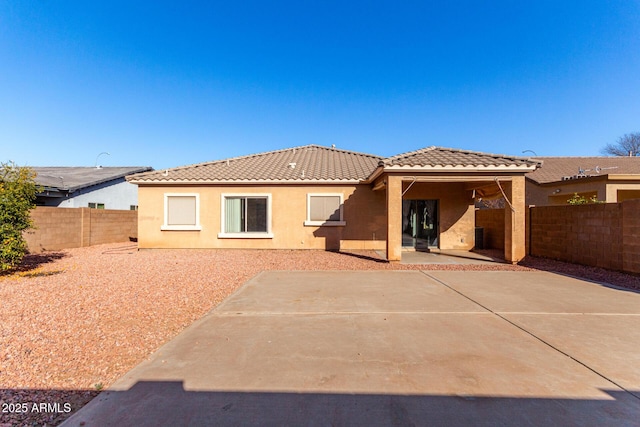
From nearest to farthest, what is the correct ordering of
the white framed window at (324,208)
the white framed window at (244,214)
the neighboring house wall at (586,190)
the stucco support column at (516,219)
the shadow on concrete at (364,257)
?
the stucco support column at (516,219)
the shadow on concrete at (364,257)
the white framed window at (324,208)
the white framed window at (244,214)
the neighboring house wall at (586,190)

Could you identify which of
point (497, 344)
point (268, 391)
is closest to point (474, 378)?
point (497, 344)

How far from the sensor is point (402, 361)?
3.49 metres

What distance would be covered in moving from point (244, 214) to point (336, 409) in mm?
11429

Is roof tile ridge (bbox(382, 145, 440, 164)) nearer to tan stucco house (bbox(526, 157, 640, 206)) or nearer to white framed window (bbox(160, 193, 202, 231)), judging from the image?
tan stucco house (bbox(526, 157, 640, 206))

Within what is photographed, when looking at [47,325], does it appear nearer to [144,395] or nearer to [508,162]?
[144,395]

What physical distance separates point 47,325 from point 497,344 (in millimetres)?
6386

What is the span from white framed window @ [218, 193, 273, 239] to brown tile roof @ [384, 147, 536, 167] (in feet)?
19.9

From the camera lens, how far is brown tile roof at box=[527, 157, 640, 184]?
2019cm

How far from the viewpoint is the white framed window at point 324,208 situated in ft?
43.2

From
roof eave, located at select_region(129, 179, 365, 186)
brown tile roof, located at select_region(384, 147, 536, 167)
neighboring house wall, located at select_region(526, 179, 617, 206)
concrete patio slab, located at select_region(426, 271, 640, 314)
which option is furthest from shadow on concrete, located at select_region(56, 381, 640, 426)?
neighboring house wall, located at select_region(526, 179, 617, 206)

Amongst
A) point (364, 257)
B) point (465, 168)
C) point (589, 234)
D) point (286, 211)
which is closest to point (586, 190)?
point (589, 234)

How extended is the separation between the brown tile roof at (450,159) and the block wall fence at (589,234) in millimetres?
2333

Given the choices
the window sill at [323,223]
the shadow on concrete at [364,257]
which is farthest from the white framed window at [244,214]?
the shadow on concrete at [364,257]

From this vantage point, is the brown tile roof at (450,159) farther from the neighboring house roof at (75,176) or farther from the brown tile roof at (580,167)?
the neighboring house roof at (75,176)
